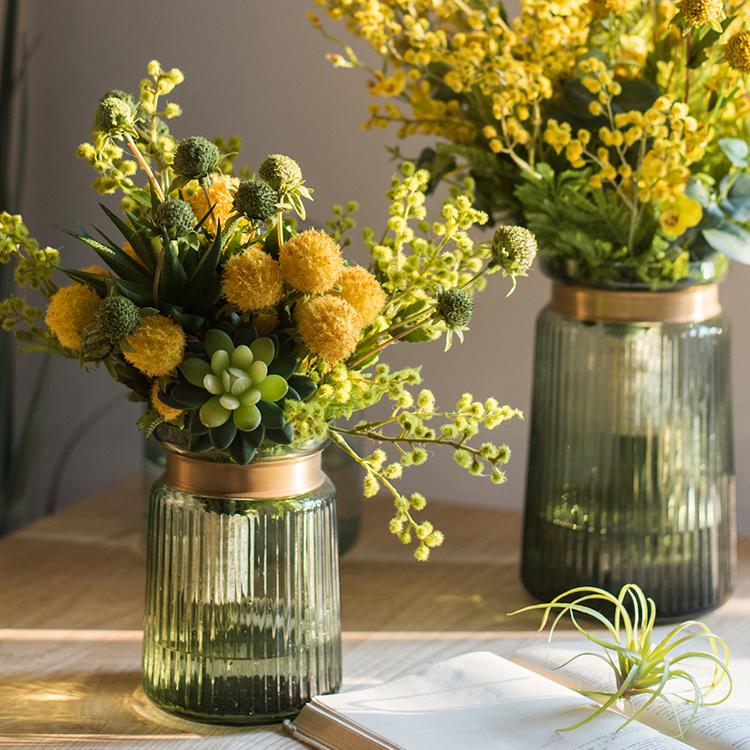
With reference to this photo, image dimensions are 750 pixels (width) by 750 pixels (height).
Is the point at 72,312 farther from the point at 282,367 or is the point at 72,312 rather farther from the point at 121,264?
the point at 282,367

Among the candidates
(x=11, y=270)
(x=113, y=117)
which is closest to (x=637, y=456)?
(x=113, y=117)

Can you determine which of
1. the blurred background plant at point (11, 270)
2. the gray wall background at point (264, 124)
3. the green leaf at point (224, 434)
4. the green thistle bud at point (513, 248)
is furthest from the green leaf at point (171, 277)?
the blurred background plant at point (11, 270)

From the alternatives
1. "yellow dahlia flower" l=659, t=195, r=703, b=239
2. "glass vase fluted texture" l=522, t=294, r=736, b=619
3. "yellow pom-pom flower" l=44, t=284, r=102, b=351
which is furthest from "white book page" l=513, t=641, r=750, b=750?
"yellow pom-pom flower" l=44, t=284, r=102, b=351

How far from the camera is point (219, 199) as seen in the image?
94 centimetres

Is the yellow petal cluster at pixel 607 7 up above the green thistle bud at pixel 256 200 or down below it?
above

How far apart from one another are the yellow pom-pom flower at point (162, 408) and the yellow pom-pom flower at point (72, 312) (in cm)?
6

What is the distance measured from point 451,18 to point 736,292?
1.59 feet

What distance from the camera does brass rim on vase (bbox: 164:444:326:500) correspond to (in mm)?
951

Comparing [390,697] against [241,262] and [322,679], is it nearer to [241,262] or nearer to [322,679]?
[322,679]

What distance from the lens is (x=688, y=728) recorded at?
947 mm

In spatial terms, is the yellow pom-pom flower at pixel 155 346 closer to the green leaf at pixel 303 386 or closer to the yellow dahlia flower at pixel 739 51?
the green leaf at pixel 303 386

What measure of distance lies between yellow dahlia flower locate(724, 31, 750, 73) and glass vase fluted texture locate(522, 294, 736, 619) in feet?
0.86

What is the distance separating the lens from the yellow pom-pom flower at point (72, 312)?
0.89 m

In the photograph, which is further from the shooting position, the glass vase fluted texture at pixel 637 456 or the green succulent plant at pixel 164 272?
the glass vase fluted texture at pixel 637 456
